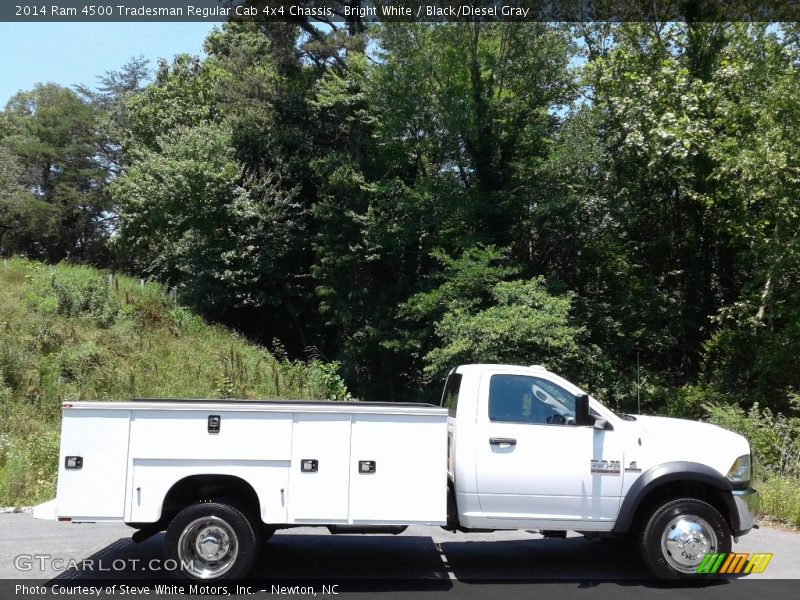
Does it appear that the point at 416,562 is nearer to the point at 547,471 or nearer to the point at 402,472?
the point at 402,472

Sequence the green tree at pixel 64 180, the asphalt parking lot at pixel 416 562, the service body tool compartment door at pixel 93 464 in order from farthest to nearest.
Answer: the green tree at pixel 64 180 → the asphalt parking lot at pixel 416 562 → the service body tool compartment door at pixel 93 464

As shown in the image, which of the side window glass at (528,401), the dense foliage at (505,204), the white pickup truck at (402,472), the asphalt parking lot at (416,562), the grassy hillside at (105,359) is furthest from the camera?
the dense foliage at (505,204)

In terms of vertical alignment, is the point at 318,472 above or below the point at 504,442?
below

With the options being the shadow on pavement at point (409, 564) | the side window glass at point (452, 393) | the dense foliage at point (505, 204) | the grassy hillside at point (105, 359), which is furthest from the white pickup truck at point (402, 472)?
the dense foliage at point (505, 204)

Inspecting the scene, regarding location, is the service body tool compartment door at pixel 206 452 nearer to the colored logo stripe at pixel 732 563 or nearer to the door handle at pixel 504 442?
the door handle at pixel 504 442

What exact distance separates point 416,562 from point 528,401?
7.23 feet

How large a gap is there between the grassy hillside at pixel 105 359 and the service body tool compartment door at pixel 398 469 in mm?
8148

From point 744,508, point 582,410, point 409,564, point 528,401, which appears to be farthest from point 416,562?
point 744,508

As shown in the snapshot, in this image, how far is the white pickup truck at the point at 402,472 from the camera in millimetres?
6949

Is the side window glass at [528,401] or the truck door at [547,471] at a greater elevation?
the side window glass at [528,401]

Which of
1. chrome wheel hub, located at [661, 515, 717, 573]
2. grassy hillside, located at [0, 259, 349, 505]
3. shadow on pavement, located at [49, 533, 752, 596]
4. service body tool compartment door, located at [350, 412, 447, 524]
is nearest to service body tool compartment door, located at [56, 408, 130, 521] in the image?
shadow on pavement, located at [49, 533, 752, 596]

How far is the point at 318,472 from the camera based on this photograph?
7.05 m

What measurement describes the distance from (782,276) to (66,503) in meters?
17.0

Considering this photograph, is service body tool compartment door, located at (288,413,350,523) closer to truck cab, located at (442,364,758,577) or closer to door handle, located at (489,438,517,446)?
truck cab, located at (442,364,758,577)
